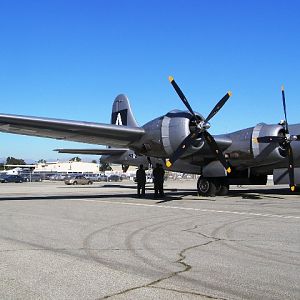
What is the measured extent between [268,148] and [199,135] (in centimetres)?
359

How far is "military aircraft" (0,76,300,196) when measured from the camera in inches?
679

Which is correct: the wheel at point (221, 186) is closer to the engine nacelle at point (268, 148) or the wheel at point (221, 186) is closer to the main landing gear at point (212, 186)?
the main landing gear at point (212, 186)

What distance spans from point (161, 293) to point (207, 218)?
275 inches

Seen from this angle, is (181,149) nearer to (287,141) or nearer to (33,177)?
(287,141)

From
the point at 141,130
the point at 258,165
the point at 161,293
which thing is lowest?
the point at 161,293

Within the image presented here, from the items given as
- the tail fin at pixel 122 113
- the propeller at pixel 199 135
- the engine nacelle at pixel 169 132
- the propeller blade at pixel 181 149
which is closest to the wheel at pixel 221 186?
the propeller at pixel 199 135

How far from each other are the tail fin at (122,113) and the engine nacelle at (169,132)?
942 cm

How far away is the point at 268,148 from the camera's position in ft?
62.2

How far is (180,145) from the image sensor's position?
1716cm

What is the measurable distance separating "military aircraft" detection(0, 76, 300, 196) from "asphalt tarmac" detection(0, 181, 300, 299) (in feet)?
21.0

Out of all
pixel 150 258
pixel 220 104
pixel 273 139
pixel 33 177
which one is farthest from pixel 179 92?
pixel 33 177

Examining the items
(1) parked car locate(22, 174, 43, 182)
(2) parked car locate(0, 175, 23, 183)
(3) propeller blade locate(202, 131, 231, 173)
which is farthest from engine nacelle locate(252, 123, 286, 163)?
(1) parked car locate(22, 174, 43, 182)

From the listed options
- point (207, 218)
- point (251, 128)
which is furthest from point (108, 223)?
point (251, 128)

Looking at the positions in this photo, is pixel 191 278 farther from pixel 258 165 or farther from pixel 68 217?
pixel 258 165
